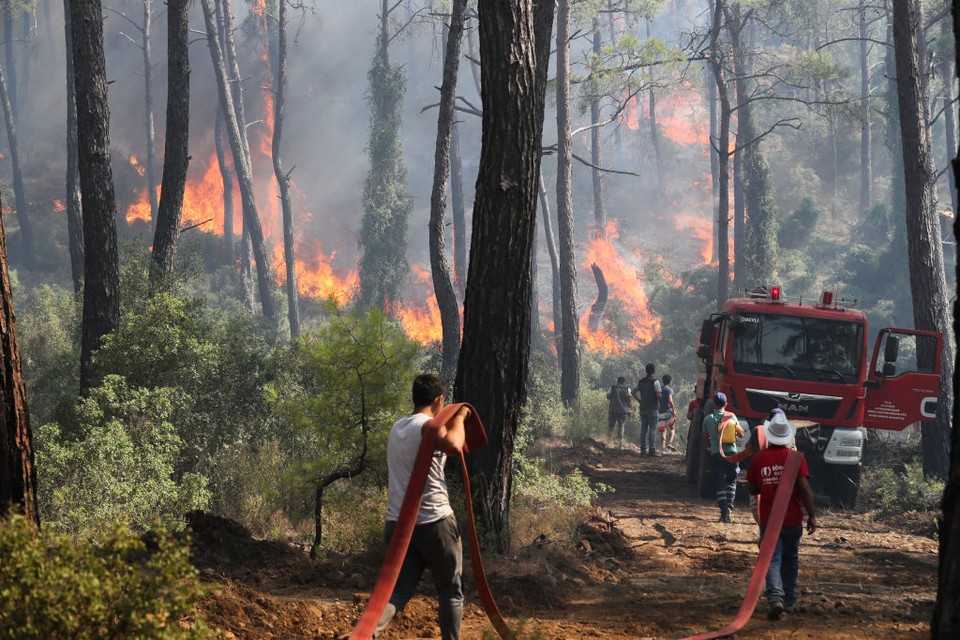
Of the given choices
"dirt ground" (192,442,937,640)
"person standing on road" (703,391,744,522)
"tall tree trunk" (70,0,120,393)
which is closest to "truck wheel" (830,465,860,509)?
"dirt ground" (192,442,937,640)

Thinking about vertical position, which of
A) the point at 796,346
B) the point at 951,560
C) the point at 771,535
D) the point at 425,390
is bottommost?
the point at 771,535

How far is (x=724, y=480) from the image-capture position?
42.8ft

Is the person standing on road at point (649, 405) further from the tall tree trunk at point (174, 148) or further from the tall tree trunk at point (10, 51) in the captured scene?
the tall tree trunk at point (10, 51)

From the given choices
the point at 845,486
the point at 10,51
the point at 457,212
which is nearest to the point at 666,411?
the point at 845,486

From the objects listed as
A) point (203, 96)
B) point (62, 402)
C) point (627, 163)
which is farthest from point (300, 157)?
point (62, 402)

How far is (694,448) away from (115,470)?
9.59m

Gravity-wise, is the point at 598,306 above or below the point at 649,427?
above

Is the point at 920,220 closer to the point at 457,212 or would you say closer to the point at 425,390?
the point at 425,390

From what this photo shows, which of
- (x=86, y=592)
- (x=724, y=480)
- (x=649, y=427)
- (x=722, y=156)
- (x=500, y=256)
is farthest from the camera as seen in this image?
(x=722, y=156)

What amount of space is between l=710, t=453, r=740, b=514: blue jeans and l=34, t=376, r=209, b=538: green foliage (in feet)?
21.1

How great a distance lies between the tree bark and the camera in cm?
1534

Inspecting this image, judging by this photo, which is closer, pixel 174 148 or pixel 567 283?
pixel 174 148

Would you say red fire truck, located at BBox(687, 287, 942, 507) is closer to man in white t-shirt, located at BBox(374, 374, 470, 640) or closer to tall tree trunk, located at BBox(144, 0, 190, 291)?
tall tree trunk, located at BBox(144, 0, 190, 291)

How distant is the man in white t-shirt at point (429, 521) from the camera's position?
548 cm
